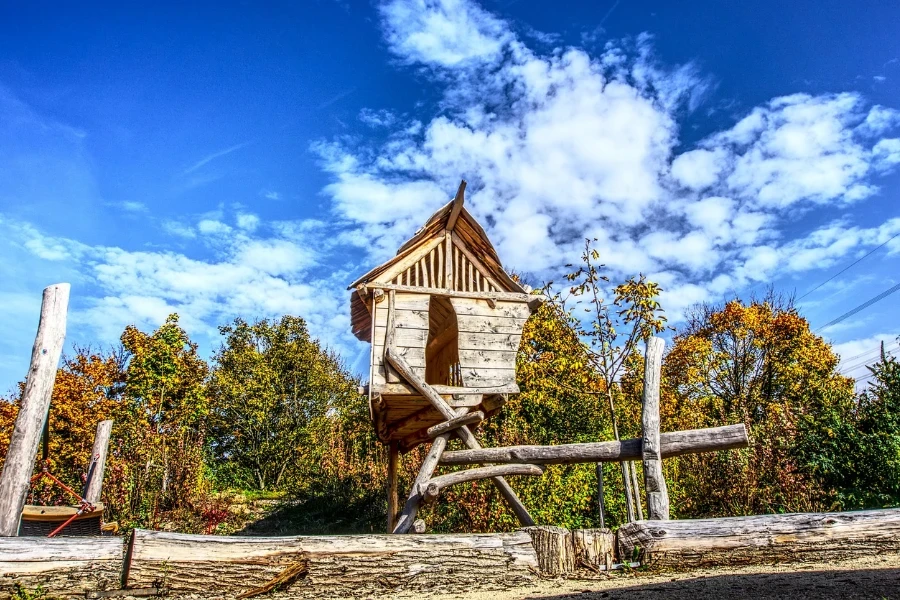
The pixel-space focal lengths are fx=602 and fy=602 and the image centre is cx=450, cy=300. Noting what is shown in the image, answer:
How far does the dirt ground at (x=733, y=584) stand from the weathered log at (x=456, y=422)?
8.96ft

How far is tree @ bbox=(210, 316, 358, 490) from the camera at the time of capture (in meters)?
22.5

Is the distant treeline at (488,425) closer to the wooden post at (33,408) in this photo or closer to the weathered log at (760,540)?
the weathered log at (760,540)

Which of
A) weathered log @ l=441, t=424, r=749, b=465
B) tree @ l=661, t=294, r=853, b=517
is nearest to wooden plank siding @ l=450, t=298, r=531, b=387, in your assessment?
weathered log @ l=441, t=424, r=749, b=465

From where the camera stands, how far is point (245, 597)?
18.5 feet

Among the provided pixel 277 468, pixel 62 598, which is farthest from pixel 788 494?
pixel 277 468

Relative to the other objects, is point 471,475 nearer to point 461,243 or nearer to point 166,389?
point 461,243

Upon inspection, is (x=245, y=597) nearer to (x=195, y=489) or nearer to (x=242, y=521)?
(x=195, y=489)

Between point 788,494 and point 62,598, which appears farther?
Answer: point 788,494

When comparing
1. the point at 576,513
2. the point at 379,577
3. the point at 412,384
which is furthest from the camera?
the point at 576,513

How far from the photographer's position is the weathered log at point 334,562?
5.62 meters

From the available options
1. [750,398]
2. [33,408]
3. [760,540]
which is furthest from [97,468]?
[750,398]

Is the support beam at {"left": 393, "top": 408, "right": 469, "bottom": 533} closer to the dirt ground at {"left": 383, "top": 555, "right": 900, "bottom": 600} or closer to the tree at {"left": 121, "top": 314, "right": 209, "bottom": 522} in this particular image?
the dirt ground at {"left": 383, "top": 555, "right": 900, "bottom": 600}

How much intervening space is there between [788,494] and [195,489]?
1235 cm

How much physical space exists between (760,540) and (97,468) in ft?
34.6
